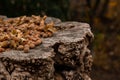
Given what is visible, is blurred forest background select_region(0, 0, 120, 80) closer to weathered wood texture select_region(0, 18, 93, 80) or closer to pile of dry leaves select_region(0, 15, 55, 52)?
pile of dry leaves select_region(0, 15, 55, 52)

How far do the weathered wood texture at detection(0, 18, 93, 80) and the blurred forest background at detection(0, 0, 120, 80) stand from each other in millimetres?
2458

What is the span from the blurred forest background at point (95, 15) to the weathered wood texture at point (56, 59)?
246 cm

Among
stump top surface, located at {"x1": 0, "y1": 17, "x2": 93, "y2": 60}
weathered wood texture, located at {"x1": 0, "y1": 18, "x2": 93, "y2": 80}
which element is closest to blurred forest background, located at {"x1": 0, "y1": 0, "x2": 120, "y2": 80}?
stump top surface, located at {"x1": 0, "y1": 17, "x2": 93, "y2": 60}

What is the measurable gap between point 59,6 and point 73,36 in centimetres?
318

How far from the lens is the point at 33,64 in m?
4.39

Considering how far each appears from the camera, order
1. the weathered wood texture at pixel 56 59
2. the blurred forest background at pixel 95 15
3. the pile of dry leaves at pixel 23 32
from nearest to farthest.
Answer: the weathered wood texture at pixel 56 59
the pile of dry leaves at pixel 23 32
the blurred forest background at pixel 95 15

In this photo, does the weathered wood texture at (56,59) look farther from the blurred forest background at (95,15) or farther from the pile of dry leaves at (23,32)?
the blurred forest background at (95,15)

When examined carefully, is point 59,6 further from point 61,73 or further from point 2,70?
point 2,70

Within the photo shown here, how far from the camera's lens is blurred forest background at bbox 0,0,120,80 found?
26.2 ft

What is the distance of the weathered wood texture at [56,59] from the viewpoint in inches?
172

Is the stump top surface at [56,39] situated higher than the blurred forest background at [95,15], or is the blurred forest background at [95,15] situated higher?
the stump top surface at [56,39]

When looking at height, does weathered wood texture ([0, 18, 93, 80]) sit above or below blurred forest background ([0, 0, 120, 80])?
above

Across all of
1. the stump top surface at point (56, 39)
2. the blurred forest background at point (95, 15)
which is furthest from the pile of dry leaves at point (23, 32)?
the blurred forest background at point (95, 15)

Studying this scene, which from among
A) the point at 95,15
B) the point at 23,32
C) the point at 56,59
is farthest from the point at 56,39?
the point at 95,15
